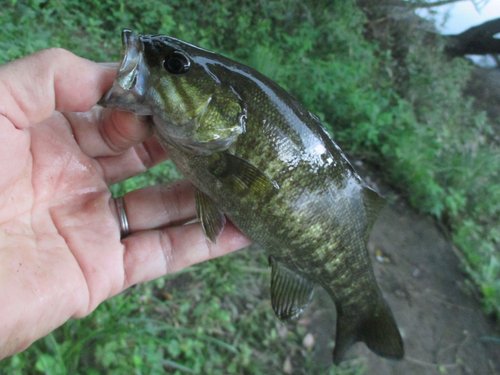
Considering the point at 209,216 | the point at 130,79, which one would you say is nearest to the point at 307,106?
the point at 209,216

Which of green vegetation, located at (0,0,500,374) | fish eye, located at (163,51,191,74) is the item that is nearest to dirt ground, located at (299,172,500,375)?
green vegetation, located at (0,0,500,374)

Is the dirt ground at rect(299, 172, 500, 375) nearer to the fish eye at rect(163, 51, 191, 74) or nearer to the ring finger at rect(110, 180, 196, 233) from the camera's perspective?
the ring finger at rect(110, 180, 196, 233)

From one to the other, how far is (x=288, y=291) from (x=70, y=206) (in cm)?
143

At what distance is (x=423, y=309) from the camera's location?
14.2ft

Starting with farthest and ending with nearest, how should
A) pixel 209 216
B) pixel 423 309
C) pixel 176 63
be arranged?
pixel 423 309 < pixel 209 216 < pixel 176 63

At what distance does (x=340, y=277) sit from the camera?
2041 mm

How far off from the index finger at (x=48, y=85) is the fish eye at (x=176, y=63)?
0.27 meters

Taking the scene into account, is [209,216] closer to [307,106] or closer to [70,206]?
[70,206]

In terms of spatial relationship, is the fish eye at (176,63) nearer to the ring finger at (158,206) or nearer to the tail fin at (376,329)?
the ring finger at (158,206)

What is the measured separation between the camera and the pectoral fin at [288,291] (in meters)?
2.17

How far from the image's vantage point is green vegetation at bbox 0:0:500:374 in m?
2.42

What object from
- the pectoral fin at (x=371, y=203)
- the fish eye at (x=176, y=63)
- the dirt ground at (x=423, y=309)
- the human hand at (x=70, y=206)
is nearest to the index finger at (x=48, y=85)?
the human hand at (x=70, y=206)

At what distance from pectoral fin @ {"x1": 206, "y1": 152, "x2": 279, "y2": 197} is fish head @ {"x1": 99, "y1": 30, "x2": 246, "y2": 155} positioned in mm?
72

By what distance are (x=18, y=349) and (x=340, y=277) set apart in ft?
5.58
